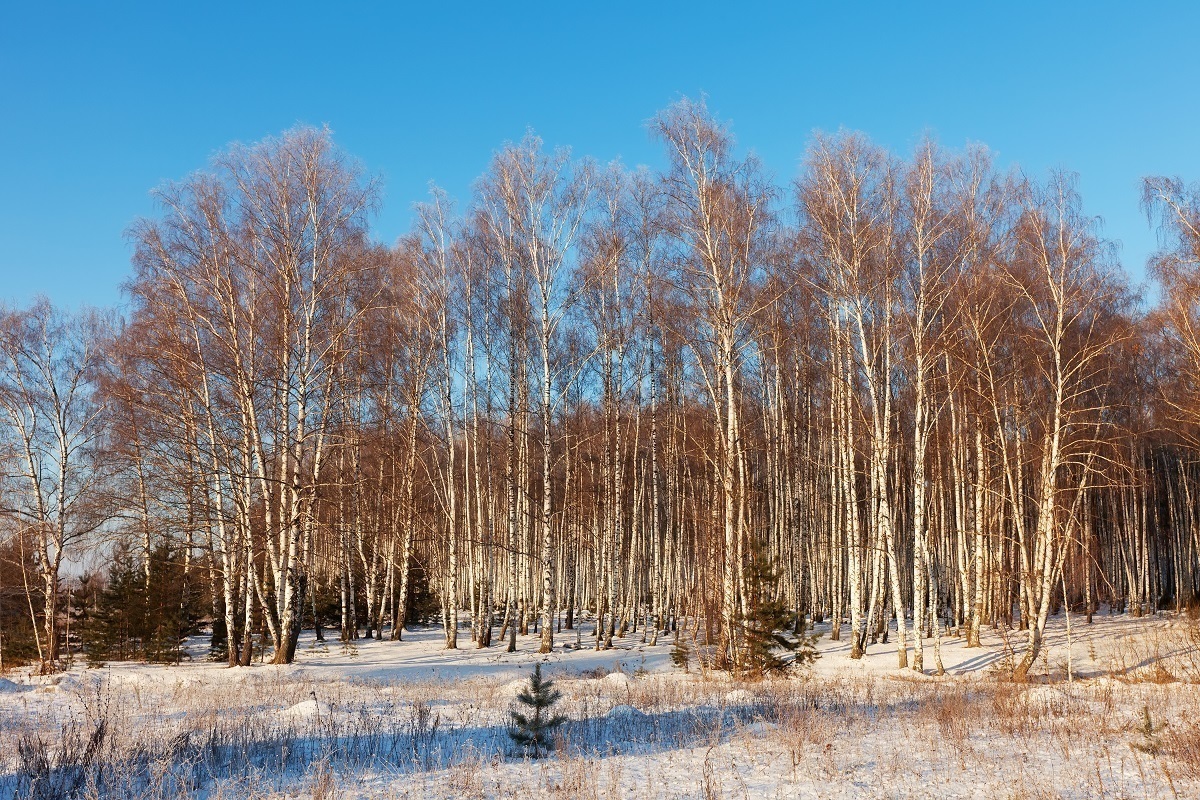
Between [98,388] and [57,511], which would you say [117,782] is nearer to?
[57,511]

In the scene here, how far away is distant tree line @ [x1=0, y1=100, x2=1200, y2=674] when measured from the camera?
49.9ft

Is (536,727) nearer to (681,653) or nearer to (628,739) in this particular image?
(628,739)

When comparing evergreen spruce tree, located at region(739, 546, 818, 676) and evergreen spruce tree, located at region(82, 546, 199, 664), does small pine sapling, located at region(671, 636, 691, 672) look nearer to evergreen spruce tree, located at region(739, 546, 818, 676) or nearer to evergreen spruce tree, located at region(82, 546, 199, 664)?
evergreen spruce tree, located at region(739, 546, 818, 676)

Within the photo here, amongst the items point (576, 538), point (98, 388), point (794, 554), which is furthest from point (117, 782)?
point (576, 538)

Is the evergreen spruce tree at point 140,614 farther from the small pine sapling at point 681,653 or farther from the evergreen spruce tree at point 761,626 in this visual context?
the evergreen spruce tree at point 761,626

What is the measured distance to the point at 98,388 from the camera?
20.8m

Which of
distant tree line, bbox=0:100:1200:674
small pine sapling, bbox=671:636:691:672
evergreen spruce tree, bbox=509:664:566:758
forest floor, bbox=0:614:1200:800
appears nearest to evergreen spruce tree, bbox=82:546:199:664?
distant tree line, bbox=0:100:1200:674

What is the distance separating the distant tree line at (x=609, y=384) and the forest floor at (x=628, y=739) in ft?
9.85

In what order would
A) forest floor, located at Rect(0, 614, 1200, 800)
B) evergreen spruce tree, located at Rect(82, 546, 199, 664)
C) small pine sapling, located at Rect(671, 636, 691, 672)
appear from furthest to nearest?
evergreen spruce tree, located at Rect(82, 546, 199, 664), small pine sapling, located at Rect(671, 636, 691, 672), forest floor, located at Rect(0, 614, 1200, 800)

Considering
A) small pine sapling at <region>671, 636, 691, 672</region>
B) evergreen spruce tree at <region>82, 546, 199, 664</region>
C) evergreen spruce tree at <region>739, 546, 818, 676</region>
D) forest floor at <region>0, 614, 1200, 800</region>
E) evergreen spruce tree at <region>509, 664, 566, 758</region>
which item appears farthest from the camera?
evergreen spruce tree at <region>82, 546, 199, 664</region>

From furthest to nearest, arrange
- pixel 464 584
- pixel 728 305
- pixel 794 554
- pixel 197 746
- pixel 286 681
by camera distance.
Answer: pixel 464 584, pixel 794 554, pixel 728 305, pixel 286 681, pixel 197 746

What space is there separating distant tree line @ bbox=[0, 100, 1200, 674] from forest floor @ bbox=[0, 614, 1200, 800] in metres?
3.00

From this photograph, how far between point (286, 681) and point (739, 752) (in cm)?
976

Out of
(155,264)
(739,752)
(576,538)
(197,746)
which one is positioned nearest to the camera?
(197,746)
